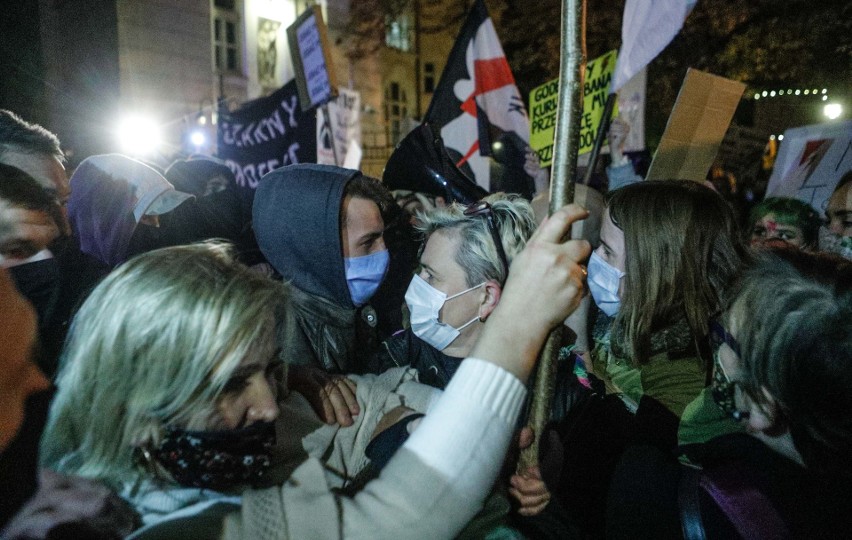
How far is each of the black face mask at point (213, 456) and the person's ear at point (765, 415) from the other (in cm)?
124

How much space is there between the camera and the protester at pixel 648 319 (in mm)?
2074

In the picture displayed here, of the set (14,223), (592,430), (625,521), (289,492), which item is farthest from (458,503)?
(14,223)

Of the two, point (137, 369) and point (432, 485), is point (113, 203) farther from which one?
point (432, 485)

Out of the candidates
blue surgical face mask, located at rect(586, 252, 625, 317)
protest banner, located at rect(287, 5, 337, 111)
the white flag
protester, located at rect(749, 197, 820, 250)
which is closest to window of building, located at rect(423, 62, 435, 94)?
protest banner, located at rect(287, 5, 337, 111)

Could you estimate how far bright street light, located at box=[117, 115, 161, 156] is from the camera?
1253 cm

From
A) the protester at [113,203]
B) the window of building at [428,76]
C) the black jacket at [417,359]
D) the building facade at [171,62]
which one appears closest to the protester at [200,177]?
the protester at [113,203]

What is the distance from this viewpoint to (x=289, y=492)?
1.12m

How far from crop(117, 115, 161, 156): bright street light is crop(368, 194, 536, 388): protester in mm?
12305

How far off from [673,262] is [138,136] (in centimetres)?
1323

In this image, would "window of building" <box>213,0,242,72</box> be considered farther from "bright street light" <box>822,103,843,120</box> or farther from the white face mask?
"bright street light" <box>822,103,843,120</box>

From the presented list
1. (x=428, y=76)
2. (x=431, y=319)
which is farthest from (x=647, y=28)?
(x=428, y=76)

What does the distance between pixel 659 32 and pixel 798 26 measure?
1240 cm

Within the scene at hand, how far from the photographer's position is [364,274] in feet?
9.15

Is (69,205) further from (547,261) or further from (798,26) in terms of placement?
(798,26)
